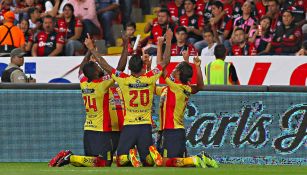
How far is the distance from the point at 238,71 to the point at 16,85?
14.8 feet

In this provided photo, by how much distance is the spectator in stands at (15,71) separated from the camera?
23.5 meters

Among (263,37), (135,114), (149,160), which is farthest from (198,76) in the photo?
(263,37)

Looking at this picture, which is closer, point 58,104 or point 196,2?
point 58,104

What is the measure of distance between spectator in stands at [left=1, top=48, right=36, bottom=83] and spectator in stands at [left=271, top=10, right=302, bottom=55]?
5.17 meters

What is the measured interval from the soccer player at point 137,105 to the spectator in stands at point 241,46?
275 inches

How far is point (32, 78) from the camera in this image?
2488 centimetres

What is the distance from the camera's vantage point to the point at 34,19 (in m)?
29.2

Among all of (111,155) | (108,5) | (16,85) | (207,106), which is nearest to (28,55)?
(108,5)

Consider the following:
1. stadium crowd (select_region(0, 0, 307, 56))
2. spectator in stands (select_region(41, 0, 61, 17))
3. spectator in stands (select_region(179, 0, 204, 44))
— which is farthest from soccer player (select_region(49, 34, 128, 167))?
spectator in stands (select_region(41, 0, 61, 17))

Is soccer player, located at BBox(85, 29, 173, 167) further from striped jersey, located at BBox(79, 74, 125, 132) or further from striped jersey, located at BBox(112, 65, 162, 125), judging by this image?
striped jersey, located at BBox(79, 74, 125, 132)

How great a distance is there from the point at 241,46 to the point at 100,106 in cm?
697

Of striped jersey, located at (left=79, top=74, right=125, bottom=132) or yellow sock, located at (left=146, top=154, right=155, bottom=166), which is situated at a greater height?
striped jersey, located at (left=79, top=74, right=125, bottom=132)

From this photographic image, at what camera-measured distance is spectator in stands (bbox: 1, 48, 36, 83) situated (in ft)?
76.9

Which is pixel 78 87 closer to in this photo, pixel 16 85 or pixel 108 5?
pixel 16 85
